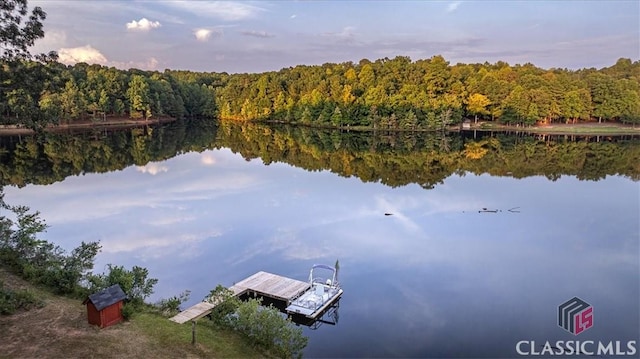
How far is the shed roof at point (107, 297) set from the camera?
12.4 metres

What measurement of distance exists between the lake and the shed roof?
4.13 metres

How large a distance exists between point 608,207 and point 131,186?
109 feet

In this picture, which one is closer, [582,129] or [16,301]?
[16,301]

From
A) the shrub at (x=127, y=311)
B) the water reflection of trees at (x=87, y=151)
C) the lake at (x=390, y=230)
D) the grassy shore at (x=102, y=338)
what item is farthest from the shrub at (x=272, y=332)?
the water reflection of trees at (x=87, y=151)

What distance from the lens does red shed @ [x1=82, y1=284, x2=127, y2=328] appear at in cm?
→ 1244

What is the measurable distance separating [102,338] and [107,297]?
112 centimetres

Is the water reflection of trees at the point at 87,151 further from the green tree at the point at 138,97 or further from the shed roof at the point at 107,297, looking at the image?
the shed roof at the point at 107,297

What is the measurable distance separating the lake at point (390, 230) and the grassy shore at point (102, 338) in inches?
123

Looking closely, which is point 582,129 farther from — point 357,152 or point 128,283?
point 128,283

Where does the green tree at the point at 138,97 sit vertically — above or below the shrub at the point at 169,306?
above

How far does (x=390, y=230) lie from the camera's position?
2523 cm

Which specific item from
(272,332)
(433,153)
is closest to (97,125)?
(433,153)

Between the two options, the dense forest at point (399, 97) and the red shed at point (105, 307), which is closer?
the red shed at point (105, 307)

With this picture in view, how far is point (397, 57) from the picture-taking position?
94.8m
